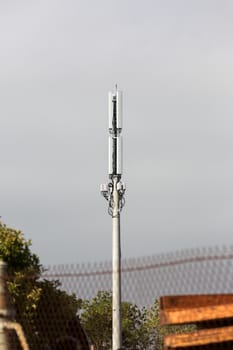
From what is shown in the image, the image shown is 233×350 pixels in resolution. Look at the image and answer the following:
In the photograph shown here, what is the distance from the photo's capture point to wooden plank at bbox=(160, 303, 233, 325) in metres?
7.83

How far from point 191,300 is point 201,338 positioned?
1.00ft

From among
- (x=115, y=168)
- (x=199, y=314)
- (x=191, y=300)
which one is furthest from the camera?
(x=115, y=168)

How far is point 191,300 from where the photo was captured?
813 cm

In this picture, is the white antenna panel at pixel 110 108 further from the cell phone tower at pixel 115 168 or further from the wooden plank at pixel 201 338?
the wooden plank at pixel 201 338

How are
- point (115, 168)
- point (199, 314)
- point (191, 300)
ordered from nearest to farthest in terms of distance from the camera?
point (199, 314), point (191, 300), point (115, 168)

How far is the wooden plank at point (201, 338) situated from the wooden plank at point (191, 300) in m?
0.21

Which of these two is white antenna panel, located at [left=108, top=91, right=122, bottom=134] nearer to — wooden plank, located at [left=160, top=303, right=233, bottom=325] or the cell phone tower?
the cell phone tower

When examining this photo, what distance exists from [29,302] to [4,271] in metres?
5.44

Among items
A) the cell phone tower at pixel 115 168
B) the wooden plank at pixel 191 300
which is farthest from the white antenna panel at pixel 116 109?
the wooden plank at pixel 191 300

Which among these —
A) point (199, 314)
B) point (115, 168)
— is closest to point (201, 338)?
point (199, 314)

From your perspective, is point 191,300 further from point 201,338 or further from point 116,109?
point 116,109

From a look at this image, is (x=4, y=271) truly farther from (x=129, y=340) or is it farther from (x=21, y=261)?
(x=129, y=340)

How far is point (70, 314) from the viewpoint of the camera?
42.0ft

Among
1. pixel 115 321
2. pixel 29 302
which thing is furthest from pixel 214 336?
pixel 115 321
